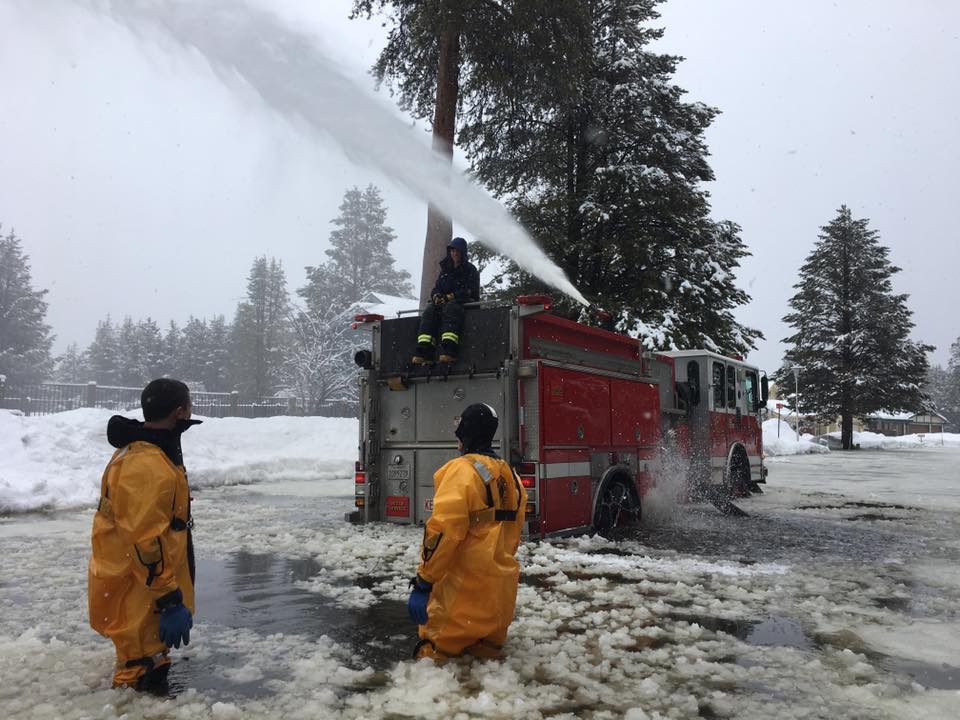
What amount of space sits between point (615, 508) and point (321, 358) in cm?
3093

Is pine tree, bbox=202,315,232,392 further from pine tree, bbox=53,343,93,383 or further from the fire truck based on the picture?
the fire truck

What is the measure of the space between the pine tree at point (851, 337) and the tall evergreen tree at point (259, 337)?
4279 cm

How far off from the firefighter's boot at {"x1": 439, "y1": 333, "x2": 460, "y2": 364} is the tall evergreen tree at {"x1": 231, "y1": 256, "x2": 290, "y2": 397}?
58.4 metres

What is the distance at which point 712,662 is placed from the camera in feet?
13.6

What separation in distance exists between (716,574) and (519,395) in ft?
8.58

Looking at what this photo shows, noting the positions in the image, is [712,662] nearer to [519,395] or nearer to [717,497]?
[519,395]

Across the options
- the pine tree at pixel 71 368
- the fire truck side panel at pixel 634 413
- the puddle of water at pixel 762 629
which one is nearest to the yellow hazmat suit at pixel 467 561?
the puddle of water at pixel 762 629

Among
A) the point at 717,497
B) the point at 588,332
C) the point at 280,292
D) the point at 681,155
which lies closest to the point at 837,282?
the point at 681,155

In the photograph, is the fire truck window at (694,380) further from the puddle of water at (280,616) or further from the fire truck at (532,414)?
the puddle of water at (280,616)

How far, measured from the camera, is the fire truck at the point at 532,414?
7734mm

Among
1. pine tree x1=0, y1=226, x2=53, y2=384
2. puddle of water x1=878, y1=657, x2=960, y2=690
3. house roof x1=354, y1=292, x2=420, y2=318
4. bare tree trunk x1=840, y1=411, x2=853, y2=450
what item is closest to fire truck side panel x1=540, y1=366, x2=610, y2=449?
puddle of water x1=878, y1=657, x2=960, y2=690

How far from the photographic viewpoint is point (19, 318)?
53.0 metres

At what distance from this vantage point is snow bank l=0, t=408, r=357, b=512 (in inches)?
454

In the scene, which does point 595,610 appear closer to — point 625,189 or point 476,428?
point 476,428
